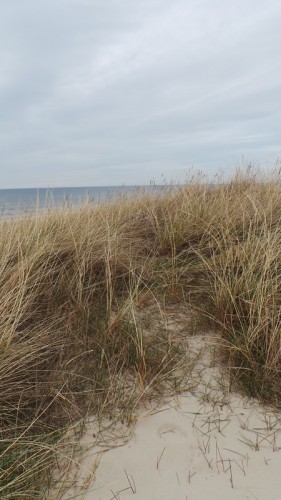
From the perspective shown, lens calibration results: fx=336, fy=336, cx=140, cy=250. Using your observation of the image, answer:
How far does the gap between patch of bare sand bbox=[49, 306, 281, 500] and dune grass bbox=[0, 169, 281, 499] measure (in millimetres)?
117

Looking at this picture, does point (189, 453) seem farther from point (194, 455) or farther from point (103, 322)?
point (103, 322)


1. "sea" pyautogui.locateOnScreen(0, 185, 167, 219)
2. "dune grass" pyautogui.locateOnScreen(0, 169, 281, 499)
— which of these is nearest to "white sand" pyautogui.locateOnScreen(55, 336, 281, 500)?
"dune grass" pyautogui.locateOnScreen(0, 169, 281, 499)

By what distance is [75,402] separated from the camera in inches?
69.5

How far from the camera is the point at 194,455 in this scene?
1519mm

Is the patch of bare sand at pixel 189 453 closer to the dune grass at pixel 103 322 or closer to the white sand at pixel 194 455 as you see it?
the white sand at pixel 194 455

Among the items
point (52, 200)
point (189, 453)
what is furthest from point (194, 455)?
point (52, 200)

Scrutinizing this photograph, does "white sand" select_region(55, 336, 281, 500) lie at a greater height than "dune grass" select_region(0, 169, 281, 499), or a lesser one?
lesser

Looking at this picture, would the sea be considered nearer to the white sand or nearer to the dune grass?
the dune grass

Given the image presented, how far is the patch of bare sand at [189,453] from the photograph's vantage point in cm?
139

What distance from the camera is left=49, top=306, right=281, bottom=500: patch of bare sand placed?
54.7 inches

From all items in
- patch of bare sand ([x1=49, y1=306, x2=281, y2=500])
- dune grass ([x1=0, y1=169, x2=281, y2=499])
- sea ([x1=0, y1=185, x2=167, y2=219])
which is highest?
sea ([x1=0, y1=185, x2=167, y2=219])

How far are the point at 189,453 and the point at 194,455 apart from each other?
0.02 metres

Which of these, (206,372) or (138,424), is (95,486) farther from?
(206,372)

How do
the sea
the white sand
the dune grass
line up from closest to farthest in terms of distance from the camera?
the white sand
the dune grass
the sea
